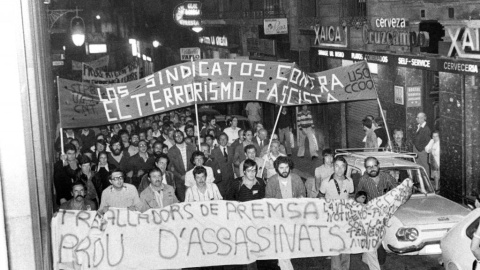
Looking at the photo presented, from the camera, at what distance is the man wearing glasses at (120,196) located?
12.5 meters

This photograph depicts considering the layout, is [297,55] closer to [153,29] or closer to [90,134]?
[90,134]

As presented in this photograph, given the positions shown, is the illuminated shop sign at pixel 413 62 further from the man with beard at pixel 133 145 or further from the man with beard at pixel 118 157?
the man with beard at pixel 118 157

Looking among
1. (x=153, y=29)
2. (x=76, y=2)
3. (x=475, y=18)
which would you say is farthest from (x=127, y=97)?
(x=76, y=2)

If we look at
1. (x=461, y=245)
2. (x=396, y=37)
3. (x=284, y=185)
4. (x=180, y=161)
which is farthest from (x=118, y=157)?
(x=461, y=245)

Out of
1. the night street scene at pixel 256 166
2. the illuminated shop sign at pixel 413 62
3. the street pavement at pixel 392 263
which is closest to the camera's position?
the night street scene at pixel 256 166

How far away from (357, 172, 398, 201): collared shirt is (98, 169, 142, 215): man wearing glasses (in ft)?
11.0

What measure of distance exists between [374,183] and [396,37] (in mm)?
7780

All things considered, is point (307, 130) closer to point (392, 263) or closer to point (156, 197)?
point (392, 263)

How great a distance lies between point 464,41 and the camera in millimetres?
16703

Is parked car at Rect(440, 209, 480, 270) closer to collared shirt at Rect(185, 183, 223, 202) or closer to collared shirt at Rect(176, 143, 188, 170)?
collared shirt at Rect(185, 183, 223, 202)

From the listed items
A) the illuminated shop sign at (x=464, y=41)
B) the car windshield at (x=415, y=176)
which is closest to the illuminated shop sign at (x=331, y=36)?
the illuminated shop sign at (x=464, y=41)

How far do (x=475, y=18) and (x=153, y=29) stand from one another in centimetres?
4005

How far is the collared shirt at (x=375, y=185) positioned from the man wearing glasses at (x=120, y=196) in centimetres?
334

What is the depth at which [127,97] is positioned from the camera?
48.8ft
